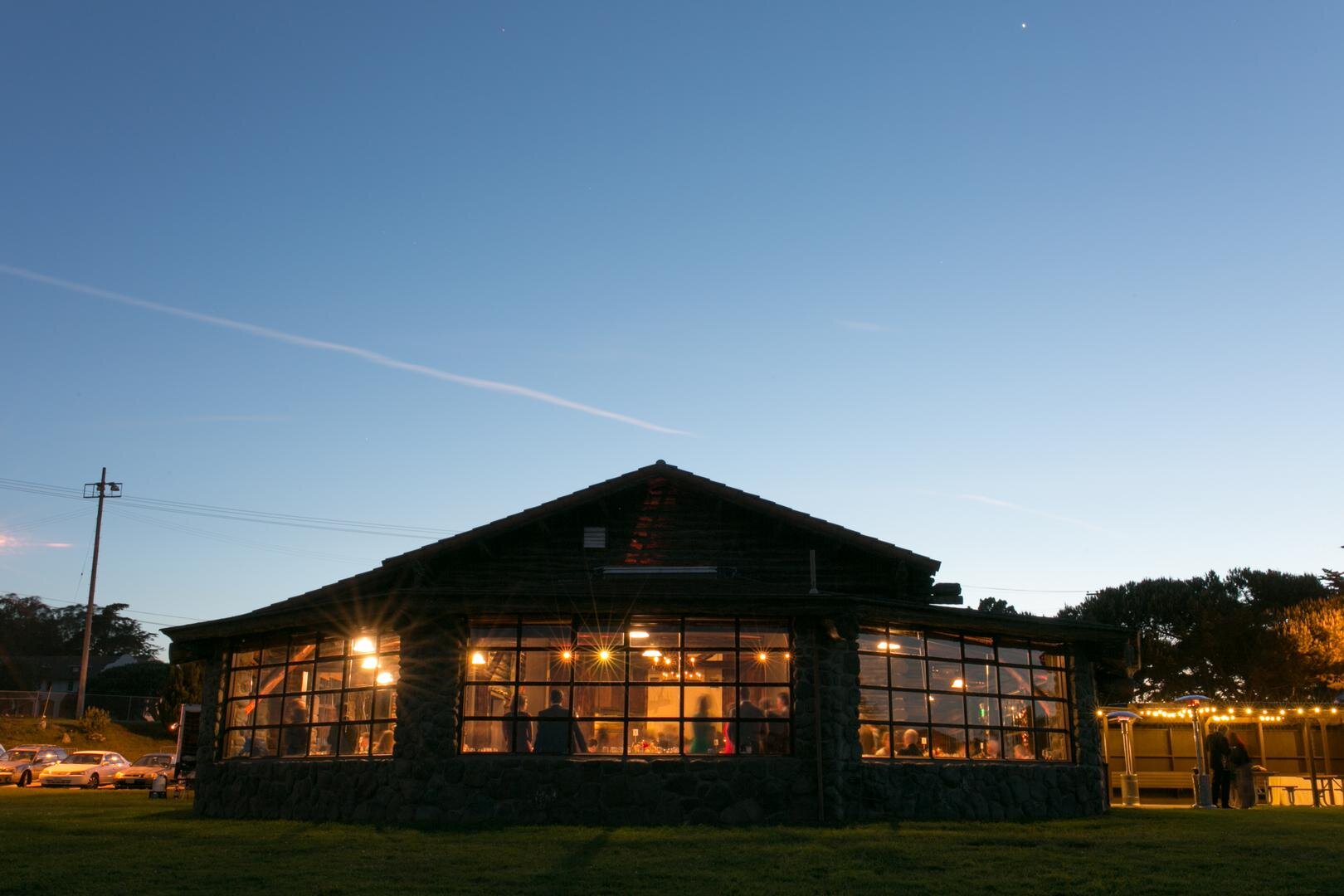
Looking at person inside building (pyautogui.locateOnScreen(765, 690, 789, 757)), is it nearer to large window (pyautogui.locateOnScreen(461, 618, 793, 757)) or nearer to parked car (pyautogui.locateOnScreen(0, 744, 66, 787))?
large window (pyautogui.locateOnScreen(461, 618, 793, 757))

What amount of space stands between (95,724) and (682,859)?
44.6 m

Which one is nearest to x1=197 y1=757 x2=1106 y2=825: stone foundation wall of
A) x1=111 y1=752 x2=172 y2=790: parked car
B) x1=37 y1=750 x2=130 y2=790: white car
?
x1=111 y1=752 x2=172 y2=790: parked car

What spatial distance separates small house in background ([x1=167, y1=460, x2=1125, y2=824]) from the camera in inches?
681

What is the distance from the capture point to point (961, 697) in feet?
63.2

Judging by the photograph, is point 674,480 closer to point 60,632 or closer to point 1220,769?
point 1220,769

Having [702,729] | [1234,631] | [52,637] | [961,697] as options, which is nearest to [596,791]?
[702,729]

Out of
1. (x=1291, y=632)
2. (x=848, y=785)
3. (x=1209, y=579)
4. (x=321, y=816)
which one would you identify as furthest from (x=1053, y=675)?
(x=1209, y=579)

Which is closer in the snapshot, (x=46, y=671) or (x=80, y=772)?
(x=80, y=772)

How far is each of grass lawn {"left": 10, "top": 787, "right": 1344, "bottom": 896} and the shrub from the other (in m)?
35.1

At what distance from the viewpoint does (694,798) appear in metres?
17.0

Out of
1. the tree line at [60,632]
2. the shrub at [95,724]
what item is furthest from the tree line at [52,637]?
the shrub at [95,724]

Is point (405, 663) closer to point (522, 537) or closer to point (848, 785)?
point (522, 537)

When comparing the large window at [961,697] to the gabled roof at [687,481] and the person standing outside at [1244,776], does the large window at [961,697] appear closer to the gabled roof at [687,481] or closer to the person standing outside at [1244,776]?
the gabled roof at [687,481]

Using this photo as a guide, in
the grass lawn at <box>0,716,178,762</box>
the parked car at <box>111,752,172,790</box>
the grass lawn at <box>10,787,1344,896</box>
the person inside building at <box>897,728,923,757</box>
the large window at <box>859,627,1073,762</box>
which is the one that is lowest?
the parked car at <box>111,752,172,790</box>
